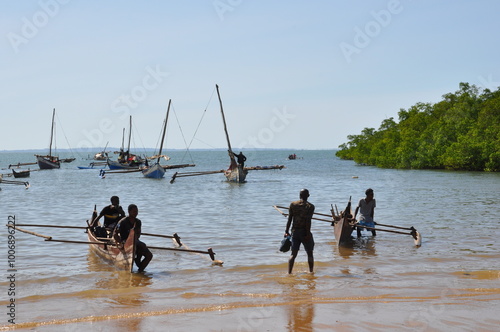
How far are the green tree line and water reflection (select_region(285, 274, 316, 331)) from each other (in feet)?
166

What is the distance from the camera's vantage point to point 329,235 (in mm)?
17688

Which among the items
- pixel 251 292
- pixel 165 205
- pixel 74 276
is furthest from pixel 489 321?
pixel 165 205

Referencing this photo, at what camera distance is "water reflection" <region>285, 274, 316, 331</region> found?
7927 millimetres

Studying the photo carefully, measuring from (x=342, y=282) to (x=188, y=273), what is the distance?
11.6 ft

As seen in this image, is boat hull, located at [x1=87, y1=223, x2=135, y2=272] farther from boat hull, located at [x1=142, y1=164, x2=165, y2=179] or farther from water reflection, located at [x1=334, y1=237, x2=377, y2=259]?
boat hull, located at [x1=142, y1=164, x2=165, y2=179]

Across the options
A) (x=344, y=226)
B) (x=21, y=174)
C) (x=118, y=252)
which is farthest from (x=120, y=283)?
(x=21, y=174)

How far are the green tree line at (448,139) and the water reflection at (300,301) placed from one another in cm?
5047

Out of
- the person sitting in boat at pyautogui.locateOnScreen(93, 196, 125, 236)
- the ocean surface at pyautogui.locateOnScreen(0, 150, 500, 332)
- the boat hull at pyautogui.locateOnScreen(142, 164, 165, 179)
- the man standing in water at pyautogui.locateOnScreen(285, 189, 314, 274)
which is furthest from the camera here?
the boat hull at pyautogui.locateOnScreen(142, 164, 165, 179)

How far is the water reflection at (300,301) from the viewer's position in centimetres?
793

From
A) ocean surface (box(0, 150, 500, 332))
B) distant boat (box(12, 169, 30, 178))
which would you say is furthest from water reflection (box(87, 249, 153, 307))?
distant boat (box(12, 169, 30, 178))

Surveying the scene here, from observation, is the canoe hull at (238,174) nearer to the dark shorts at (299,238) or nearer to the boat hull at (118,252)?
the boat hull at (118,252)

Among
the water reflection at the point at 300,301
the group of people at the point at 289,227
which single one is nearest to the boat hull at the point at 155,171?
the group of people at the point at 289,227

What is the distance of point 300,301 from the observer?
923 centimetres

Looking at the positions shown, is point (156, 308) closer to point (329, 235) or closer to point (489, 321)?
point (489, 321)
